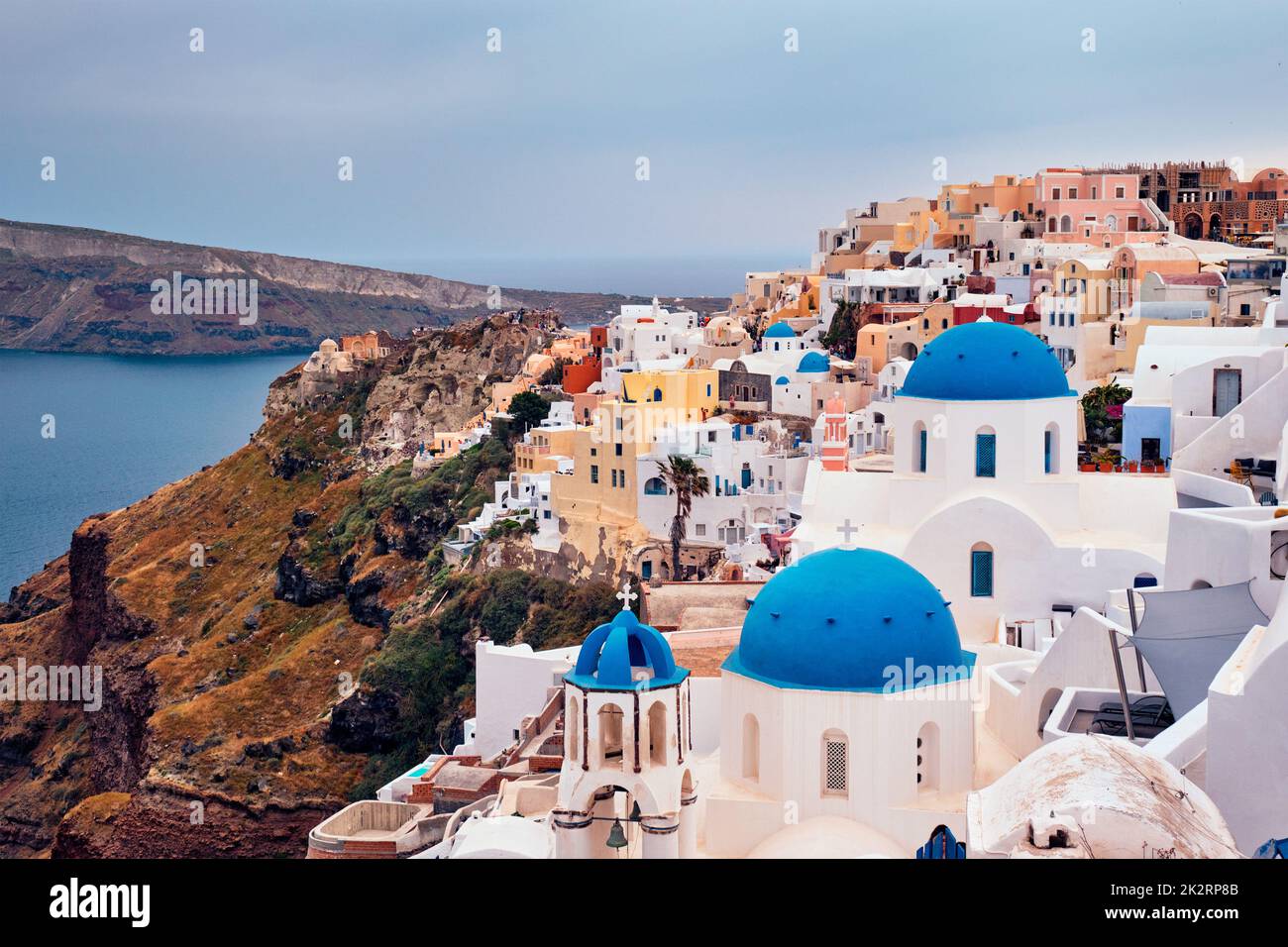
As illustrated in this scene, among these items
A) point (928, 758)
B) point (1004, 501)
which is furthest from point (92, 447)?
point (928, 758)

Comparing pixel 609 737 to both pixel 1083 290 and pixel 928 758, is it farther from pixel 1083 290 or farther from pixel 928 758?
pixel 1083 290

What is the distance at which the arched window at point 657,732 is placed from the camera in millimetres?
15406

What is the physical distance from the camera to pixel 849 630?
16688 mm

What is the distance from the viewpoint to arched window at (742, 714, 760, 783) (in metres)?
17.2

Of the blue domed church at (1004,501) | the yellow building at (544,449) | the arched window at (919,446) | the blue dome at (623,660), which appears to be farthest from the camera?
the yellow building at (544,449)

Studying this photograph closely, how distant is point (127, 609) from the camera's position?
71688 mm

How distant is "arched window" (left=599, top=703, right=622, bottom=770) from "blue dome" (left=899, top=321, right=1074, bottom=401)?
11501 mm

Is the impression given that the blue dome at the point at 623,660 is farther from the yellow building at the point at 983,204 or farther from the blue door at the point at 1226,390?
the yellow building at the point at 983,204

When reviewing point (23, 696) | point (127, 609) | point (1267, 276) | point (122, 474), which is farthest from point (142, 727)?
point (122, 474)

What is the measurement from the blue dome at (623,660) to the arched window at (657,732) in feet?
0.88

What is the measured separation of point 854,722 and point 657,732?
88.1 inches

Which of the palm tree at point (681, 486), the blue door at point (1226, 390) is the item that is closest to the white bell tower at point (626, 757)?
the blue door at point (1226, 390)

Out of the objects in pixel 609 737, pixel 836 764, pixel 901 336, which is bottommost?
pixel 836 764
